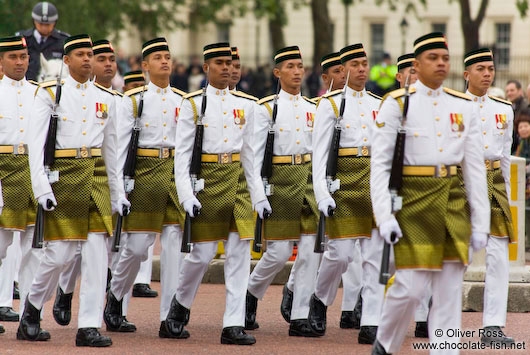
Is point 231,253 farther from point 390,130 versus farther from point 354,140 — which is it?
point 390,130

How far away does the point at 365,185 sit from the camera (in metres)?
10.2

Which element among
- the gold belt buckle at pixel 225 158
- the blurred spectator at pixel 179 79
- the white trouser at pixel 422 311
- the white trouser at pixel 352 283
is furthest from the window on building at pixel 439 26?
the gold belt buckle at pixel 225 158

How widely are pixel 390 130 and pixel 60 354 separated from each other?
9.46 feet

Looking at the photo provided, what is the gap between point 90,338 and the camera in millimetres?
9461

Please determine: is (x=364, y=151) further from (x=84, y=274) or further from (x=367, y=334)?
(x=84, y=274)

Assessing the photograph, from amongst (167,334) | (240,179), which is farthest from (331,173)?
(167,334)

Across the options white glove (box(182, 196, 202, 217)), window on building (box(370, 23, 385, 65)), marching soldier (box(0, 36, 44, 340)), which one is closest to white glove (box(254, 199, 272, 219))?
white glove (box(182, 196, 202, 217))

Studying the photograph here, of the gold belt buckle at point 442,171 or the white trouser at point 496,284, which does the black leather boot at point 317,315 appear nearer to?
the white trouser at point 496,284

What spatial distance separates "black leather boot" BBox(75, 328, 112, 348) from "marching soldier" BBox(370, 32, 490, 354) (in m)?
2.32

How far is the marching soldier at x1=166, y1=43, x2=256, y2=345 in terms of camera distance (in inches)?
392

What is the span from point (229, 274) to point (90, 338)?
1.16m

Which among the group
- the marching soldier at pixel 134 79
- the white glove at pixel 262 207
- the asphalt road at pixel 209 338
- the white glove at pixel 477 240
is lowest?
the asphalt road at pixel 209 338

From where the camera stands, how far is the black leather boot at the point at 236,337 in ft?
31.8

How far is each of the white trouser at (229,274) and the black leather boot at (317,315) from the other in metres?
0.70
